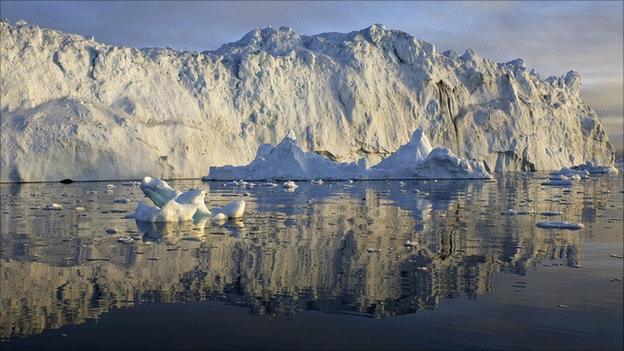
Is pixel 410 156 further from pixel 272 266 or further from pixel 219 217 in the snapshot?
pixel 272 266

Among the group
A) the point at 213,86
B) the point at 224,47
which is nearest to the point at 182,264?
the point at 213,86

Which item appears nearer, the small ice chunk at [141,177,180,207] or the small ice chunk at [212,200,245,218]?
the small ice chunk at [212,200,245,218]

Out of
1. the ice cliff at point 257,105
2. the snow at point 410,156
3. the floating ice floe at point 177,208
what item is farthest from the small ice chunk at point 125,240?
the snow at point 410,156

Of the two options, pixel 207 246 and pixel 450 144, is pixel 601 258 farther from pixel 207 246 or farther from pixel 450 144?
pixel 450 144

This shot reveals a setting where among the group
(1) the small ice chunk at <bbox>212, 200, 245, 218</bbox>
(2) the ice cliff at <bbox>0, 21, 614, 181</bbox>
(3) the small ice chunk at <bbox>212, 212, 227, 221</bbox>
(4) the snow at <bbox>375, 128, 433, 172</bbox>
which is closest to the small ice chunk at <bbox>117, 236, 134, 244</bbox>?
(3) the small ice chunk at <bbox>212, 212, 227, 221</bbox>

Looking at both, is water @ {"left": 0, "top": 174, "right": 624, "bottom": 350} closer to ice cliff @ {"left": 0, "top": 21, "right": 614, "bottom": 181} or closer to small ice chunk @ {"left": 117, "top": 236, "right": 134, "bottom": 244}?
small ice chunk @ {"left": 117, "top": 236, "right": 134, "bottom": 244}

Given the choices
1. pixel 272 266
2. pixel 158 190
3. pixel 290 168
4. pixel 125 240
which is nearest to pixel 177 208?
pixel 158 190
